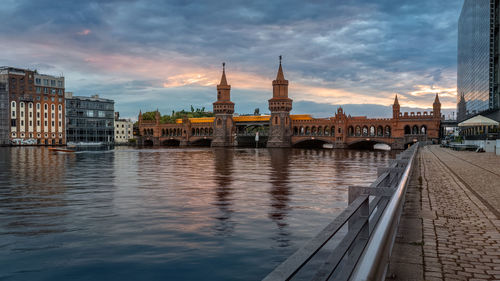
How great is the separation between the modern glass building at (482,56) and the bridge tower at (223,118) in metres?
71.2

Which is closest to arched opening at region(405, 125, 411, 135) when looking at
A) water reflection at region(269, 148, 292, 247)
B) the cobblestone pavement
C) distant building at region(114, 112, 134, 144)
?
water reflection at region(269, 148, 292, 247)

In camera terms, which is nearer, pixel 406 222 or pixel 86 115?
pixel 406 222

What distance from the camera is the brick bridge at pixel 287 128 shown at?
338 feet

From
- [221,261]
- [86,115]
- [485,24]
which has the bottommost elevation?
[221,261]

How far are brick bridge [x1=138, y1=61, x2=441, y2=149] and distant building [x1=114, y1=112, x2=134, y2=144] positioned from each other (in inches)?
330

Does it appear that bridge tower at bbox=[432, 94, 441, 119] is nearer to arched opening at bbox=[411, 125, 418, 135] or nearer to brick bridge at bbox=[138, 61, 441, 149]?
brick bridge at bbox=[138, 61, 441, 149]

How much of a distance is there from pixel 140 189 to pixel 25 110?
115 metres

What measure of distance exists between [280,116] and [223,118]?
70.3 feet

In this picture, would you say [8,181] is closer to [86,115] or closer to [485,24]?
[485,24]

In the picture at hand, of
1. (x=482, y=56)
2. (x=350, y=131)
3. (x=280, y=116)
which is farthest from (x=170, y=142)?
(x=482, y=56)

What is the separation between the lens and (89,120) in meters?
138

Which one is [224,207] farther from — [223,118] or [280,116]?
[223,118]

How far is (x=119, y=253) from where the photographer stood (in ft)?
33.3

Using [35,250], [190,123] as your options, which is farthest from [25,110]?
[35,250]
